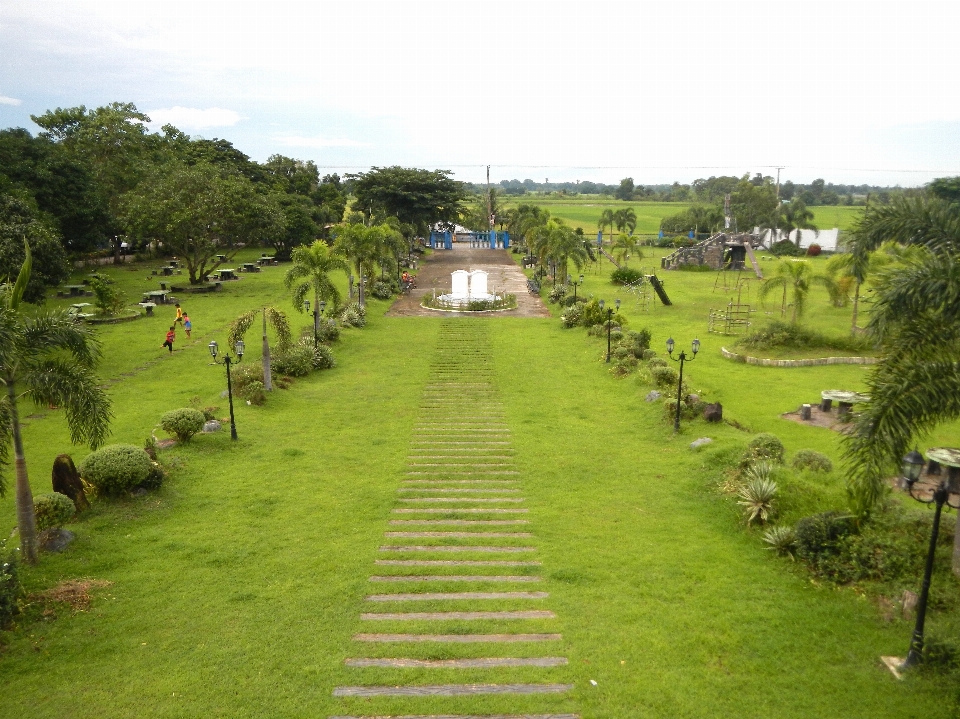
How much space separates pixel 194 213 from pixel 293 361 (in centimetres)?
1991

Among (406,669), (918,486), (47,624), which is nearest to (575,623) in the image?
(406,669)

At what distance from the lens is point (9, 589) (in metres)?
9.21

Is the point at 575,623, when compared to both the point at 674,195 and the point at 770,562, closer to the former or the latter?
the point at 770,562

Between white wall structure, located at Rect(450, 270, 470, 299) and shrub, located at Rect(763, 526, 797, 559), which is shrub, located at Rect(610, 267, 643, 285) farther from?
shrub, located at Rect(763, 526, 797, 559)

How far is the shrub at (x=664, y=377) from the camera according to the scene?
20766mm

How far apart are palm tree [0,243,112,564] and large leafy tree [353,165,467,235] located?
5270cm

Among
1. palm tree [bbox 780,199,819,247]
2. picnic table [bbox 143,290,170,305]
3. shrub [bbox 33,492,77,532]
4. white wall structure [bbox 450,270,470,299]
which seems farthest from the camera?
palm tree [bbox 780,199,819,247]

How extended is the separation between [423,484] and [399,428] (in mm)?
3958

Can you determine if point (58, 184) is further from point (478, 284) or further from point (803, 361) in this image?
point (803, 361)

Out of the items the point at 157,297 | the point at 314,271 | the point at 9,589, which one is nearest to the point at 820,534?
the point at 9,589

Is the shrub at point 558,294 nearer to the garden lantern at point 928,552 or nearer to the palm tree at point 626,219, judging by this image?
the garden lantern at point 928,552

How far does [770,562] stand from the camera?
1118 cm

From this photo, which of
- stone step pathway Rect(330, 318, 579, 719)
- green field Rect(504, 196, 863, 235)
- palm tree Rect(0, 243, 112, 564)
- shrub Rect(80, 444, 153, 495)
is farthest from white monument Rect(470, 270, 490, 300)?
green field Rect(504, 196, 863, 235)

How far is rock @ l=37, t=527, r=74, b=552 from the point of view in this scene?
11242 millimetres
